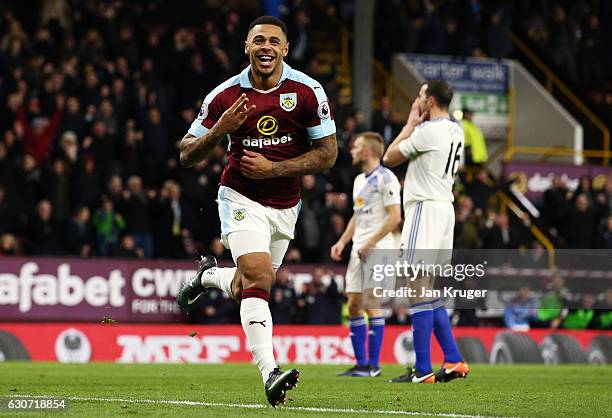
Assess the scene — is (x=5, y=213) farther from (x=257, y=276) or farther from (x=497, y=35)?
(x=497, y=35)

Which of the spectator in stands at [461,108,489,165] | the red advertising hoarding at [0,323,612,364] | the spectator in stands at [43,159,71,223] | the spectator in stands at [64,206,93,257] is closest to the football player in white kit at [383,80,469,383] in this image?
the red advertising hoarding at [0,323,612,364]

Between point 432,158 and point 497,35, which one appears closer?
point 432,158

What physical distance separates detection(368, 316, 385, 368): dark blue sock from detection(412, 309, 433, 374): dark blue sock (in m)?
1.99

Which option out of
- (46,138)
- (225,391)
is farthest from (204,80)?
(225,391)

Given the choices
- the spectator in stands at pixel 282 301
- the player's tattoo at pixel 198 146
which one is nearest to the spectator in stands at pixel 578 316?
the spectator in stands at pixel 282 301

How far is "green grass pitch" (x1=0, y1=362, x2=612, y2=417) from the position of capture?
7.91m

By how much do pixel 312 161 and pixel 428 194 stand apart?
3406 millimetres

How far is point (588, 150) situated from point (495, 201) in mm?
5737

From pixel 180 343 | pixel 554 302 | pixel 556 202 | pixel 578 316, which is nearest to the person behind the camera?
pixel 180 343

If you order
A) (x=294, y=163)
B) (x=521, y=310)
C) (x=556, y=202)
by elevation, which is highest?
(x=556, y=202)

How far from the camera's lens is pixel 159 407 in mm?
7996

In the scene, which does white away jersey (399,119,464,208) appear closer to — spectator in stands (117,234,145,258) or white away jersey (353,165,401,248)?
white away jersey (353,165,401,248)

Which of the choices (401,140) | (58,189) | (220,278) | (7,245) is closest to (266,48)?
(220,278)

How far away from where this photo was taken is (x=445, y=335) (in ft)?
38.2
